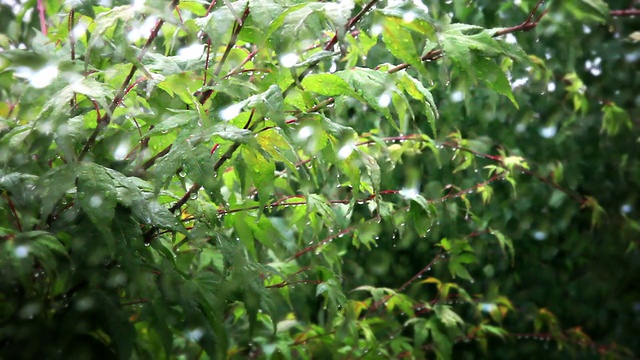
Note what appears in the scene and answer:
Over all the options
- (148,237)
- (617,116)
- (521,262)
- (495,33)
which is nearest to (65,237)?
(148,237)

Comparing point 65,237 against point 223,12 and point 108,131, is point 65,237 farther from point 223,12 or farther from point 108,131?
point 223,12

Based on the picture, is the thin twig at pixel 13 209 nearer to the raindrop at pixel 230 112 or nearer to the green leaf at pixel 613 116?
the raindrop at pixel 230 112

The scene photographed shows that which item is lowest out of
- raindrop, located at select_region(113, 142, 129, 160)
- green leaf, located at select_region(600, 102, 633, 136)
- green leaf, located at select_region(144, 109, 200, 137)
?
green leaf, located at select_region(600, 102, 633, 136)

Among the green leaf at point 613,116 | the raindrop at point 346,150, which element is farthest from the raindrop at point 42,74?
the green leaf at point 613,116

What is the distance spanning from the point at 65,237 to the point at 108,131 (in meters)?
0.19

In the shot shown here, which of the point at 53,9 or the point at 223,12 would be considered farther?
the point at 53,9

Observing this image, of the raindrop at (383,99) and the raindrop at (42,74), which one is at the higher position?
the raindrop at (42,74)

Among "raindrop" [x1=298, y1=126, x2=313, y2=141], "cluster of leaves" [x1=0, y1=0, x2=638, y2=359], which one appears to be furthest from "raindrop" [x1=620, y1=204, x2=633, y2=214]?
"raindrop" [x1=298, y1=126, x2=313, y2=141]

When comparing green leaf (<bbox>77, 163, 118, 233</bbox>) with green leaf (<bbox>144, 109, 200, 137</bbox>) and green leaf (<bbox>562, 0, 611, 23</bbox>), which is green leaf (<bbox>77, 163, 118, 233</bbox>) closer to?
green leaf (<bbox>144, 109, 200, 137</bbox>)

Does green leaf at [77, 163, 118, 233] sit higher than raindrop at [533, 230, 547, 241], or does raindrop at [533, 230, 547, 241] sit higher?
green leaf at [77, 163, 118, 233]

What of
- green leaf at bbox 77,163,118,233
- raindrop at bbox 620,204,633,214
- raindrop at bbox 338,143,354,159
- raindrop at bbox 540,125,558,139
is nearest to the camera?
green leaf at bbox 77,163,118,233

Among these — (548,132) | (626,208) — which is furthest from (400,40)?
(626,208)

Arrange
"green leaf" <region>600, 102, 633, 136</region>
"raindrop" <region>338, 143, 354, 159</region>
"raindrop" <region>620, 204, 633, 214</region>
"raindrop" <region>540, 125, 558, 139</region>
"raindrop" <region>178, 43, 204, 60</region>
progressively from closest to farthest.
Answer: "raindrop" <region>338, 143, 354, 159</region>, "raindrop" <region>178, 43, 204, 60</region>, "green leaf" <region>600, 102, 633, 136</region>, "raindrop" <region>540, 125, 558, 139</region>, "raindrop" <region>620, 204, 633, 214</region>

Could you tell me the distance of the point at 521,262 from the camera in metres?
2.58
